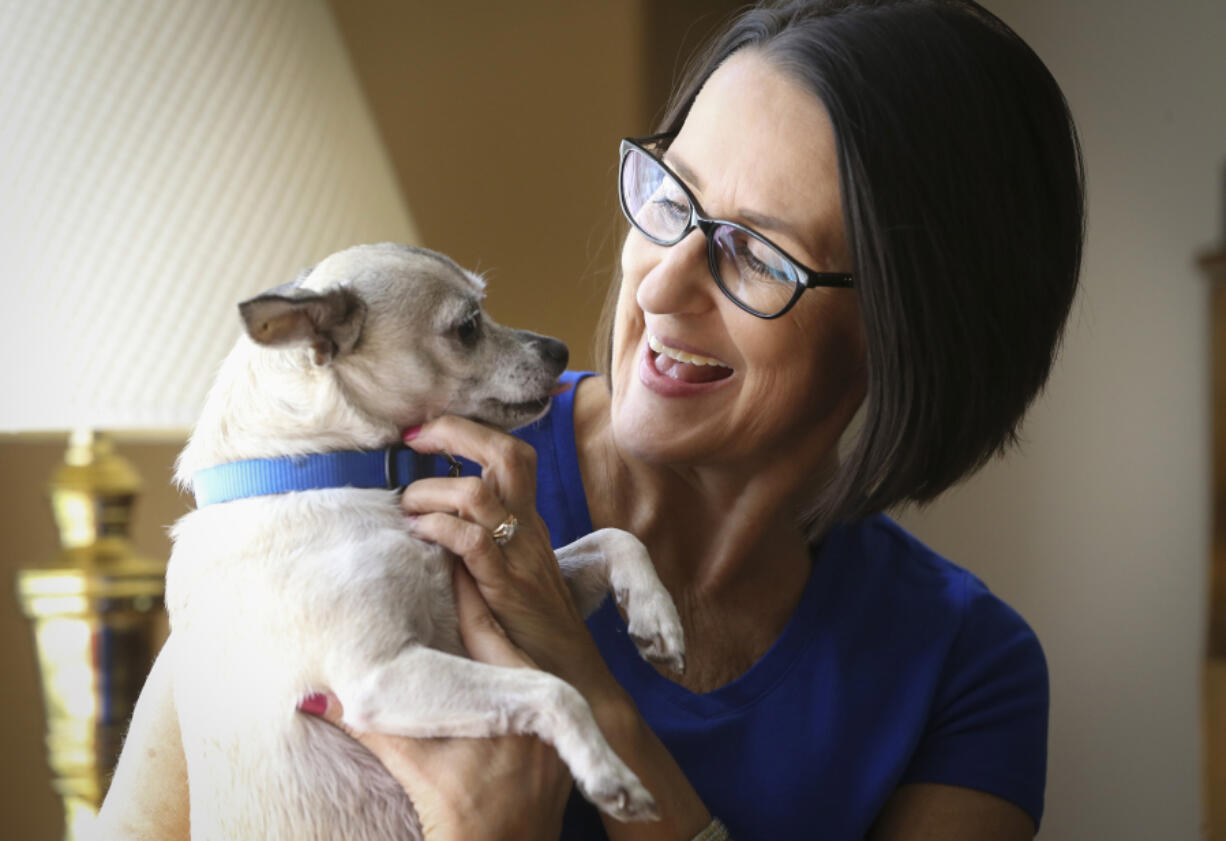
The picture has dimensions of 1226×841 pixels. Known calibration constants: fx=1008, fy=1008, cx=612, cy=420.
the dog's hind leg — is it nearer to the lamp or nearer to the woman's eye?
the woman's eye

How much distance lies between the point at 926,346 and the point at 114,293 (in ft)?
2.79

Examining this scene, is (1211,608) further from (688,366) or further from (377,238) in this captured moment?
(377,238)

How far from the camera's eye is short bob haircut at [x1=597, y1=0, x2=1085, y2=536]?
→ 1001mm

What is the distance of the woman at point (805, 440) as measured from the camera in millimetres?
930

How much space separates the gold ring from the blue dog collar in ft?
0.32

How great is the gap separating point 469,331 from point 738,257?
28cm

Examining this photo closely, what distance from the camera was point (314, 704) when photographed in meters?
0.82

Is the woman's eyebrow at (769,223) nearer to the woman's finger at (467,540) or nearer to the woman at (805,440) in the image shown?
the woman at (805,440)

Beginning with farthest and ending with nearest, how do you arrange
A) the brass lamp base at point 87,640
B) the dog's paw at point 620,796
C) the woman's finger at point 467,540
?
the brass lamp base at point 87,640 < the woman's finger at point 467,540 < the dog's paw at point 620,796

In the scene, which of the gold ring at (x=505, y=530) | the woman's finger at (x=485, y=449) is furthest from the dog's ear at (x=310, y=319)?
the gold ring at (x=505, y=530)

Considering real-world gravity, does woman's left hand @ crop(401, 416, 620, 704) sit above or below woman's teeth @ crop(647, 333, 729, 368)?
below

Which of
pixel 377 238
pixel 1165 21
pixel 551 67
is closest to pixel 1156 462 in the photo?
pixel 1165 21

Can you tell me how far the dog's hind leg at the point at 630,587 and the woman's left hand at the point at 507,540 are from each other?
5 centimetres

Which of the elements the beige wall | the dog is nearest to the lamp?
the dog
